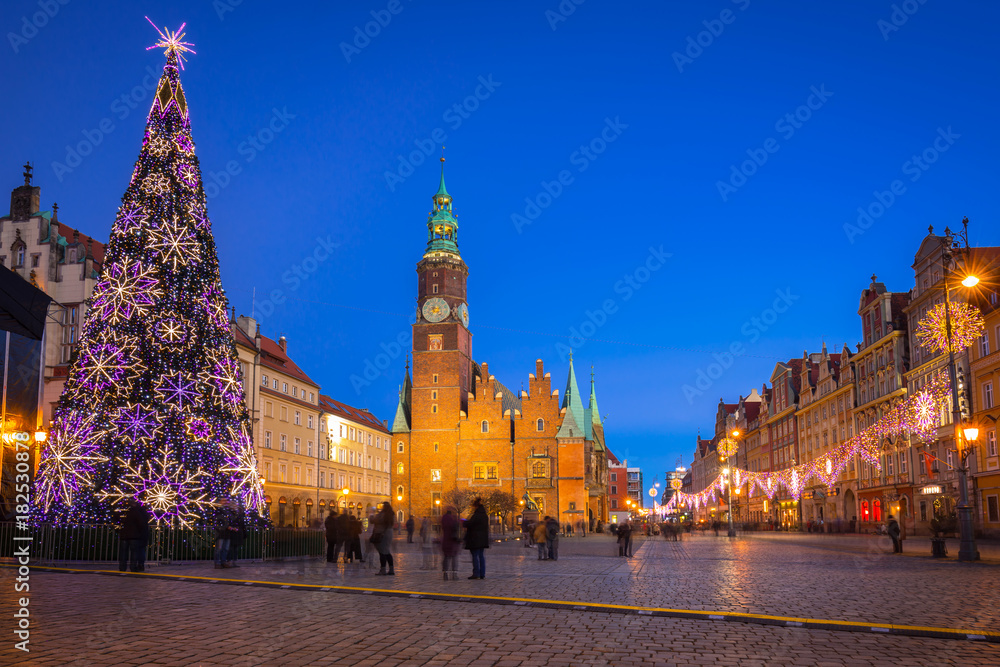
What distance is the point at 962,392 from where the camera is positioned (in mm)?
40656

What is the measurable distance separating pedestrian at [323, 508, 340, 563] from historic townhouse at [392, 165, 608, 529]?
2424 inches

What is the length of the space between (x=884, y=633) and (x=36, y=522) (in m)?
19.5

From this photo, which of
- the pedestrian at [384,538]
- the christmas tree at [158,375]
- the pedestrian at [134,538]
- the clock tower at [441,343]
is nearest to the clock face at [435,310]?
the clock tower at [441,343]

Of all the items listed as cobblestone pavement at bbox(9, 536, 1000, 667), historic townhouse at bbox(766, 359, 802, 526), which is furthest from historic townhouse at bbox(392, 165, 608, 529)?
cobblestone pavement at bbox(9, 536, 1000, 667)

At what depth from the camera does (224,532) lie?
63.9ft

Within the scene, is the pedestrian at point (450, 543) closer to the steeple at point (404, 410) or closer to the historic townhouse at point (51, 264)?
the historic townhouse at point (51, 264)

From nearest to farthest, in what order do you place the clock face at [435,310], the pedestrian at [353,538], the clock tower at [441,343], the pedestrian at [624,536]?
the pedestrian at [353,538]
the pedestrian at [624,536]
the clock tower at [441,343]
the clock face at [435,310]

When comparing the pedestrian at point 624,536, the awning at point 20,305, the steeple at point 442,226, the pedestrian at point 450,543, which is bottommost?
the pedestrian at point 624,536

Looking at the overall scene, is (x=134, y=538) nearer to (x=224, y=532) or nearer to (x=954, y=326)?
(x=224, y=532)

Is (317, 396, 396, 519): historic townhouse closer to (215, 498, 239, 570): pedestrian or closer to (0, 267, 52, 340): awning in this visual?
(215, 498, 239, 570): pedestrian

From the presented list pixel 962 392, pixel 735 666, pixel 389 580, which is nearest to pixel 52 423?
pixel 389 580

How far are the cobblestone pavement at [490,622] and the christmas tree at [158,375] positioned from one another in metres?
3.89

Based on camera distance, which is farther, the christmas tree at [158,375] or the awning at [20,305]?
the christmas tree at [158,375]

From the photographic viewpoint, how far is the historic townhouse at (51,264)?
4278 cm
